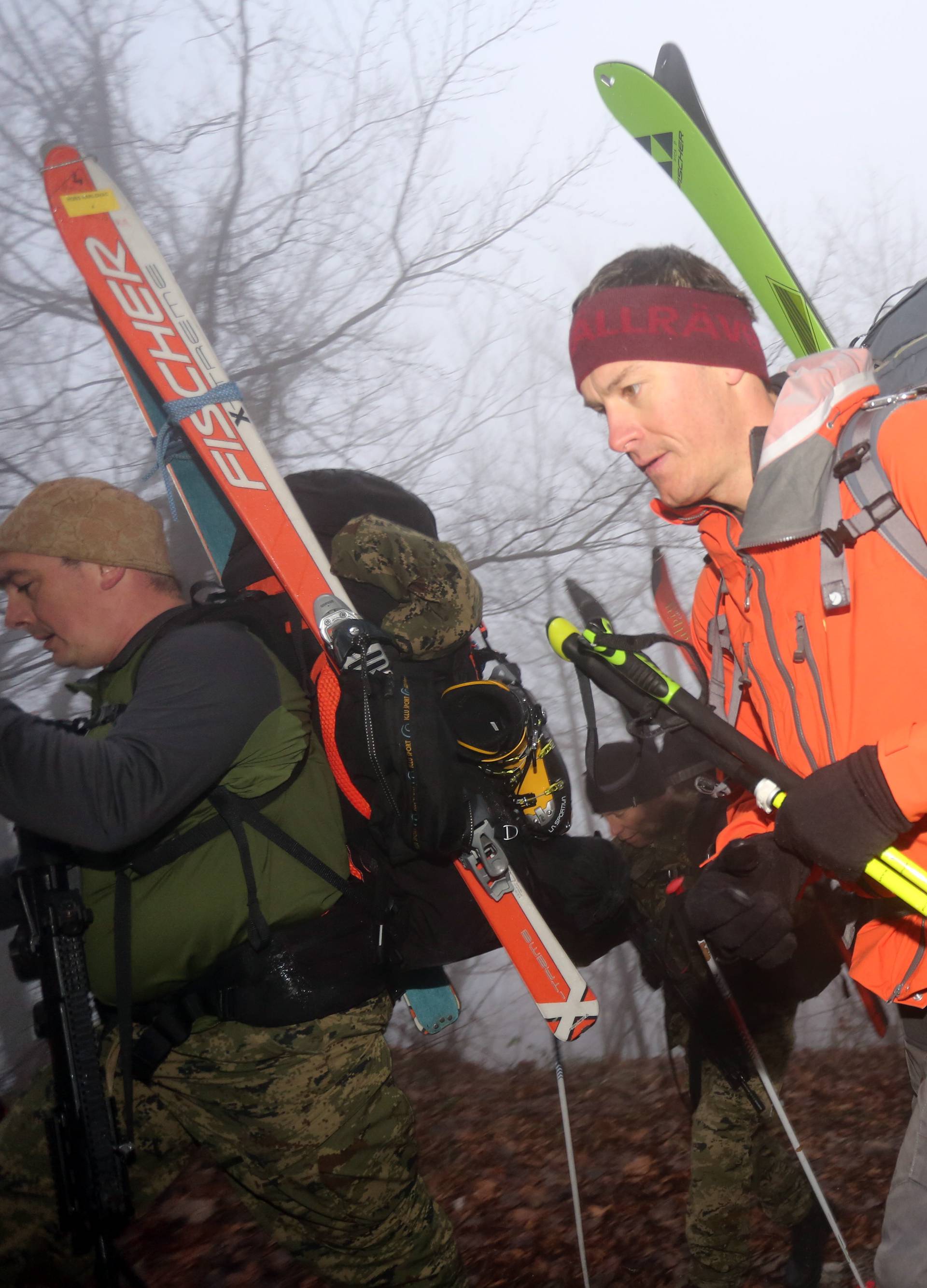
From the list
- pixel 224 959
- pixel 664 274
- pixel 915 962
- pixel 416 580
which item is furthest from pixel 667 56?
pixel 224 959

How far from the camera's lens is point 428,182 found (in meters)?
5.93

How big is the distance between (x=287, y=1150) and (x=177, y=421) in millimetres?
2134

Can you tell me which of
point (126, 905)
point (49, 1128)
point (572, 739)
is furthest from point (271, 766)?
point (572, 739)

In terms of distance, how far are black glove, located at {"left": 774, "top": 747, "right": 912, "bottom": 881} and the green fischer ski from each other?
1.94 m

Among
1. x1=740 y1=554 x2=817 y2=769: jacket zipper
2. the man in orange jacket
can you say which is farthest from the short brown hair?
x1=740 y1=554 x2=817 y2=769: jacket zipper

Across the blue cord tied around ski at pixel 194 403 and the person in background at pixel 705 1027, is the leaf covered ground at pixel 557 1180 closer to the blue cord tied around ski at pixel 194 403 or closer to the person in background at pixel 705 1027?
the person in background at pixel 705 1027

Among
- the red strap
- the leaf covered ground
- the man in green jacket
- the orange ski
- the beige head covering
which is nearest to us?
the man in green jacket

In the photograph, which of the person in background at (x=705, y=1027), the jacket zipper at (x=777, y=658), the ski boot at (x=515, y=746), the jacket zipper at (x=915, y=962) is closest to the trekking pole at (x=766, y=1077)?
the person in background at (x=705, y=1027)

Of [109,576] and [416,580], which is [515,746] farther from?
[109,576]

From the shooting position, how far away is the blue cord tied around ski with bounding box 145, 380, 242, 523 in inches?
119

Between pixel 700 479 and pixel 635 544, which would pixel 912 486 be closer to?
pixel 700 479

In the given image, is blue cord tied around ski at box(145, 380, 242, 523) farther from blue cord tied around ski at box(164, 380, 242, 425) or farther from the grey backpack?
the grey backpack

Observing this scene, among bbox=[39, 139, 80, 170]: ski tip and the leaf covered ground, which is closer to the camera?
bbox=[39, 139, 80, 170]: ski tip

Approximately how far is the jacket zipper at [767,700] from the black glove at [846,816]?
234 millimetres
